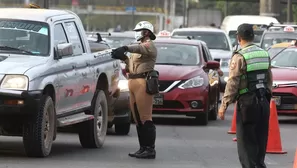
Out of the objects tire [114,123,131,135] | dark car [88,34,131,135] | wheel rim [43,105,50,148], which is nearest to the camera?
wheel rim [43,105,50,148]

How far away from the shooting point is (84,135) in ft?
42.7

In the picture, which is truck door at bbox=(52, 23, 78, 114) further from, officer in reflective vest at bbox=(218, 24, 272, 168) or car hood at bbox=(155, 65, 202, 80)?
car hood at bbox=(155, 65, 202, 80)

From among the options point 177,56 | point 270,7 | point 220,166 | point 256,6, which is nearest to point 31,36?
point 220,166

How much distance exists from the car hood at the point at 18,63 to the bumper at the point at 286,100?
775 cm

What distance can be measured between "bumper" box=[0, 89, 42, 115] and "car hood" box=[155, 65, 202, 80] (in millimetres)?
6648

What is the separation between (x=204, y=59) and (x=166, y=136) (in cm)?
357

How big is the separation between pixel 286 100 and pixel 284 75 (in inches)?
25.7

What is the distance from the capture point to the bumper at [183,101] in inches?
679

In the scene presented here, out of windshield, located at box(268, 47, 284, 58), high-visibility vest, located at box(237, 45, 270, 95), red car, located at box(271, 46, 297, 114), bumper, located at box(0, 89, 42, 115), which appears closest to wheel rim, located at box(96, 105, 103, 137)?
bumper, located at box(0, 89, 42, 115)

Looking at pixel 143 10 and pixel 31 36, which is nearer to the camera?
pixel 31 36

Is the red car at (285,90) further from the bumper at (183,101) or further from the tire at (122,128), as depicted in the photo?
the tire at (122,128)

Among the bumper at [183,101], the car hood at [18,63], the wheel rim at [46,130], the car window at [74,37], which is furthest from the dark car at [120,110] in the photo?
the wheel rim at [46,130]

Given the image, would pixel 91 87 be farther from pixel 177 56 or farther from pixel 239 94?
pixel 177 56

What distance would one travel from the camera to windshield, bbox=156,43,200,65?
1831 cm
